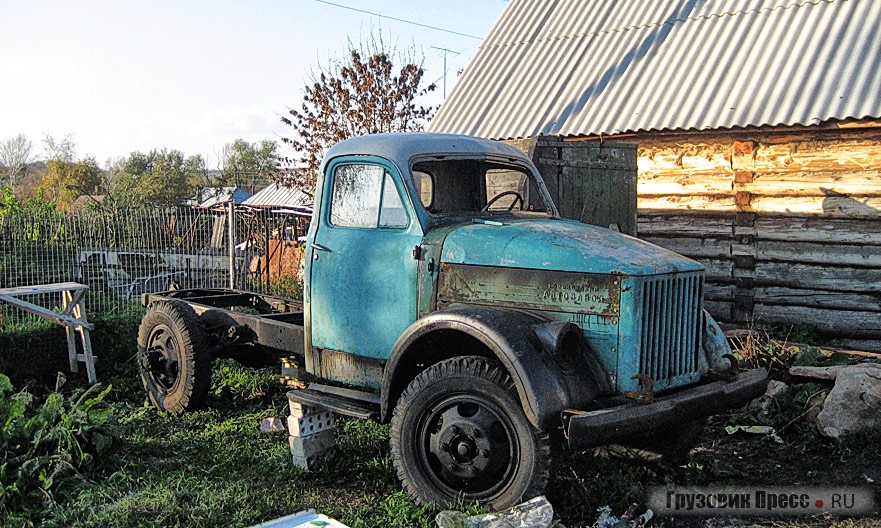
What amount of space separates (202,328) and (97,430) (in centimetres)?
149

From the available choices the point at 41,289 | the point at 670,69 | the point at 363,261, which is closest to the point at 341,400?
the point at 363,261

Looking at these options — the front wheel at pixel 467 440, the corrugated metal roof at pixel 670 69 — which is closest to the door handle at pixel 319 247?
the front wheel at pixel 467 440

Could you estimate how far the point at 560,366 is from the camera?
4.03m

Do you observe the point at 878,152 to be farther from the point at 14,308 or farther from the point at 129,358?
the point at 14,308

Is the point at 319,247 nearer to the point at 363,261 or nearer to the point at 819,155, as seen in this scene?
the point at 363,261

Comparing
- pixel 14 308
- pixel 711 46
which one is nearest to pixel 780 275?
→ pixel 711 46

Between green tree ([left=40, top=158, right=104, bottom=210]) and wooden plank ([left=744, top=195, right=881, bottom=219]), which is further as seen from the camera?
green tree ([left=40, top=158, right=104, bottom=210])

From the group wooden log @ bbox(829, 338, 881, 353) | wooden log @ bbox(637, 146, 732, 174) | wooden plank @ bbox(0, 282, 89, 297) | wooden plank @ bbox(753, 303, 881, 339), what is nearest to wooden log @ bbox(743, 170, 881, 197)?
wooden log @ bbox(637, 146, 732, 174)

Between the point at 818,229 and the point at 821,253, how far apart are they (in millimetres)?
263

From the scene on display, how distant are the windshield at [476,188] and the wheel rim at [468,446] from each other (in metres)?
1.36

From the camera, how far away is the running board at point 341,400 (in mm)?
4750

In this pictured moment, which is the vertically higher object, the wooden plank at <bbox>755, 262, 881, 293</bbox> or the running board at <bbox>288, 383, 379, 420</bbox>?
the wooden plank at <bbox>755, 262, 881, 293</bbox>

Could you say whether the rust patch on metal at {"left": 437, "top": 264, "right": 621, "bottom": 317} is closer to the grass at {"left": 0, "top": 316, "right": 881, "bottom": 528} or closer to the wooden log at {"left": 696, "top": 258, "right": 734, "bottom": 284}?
the grass at {"left": 0, "top": 316, "right": 881, "bottom": 528}

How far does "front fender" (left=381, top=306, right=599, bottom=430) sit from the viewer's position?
3854 mm
